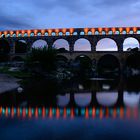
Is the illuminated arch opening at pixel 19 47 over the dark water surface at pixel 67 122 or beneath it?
over

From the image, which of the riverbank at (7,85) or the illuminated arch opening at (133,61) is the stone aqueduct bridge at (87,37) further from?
the riverbank at (7,85)

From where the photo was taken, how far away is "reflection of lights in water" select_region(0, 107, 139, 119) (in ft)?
51.6

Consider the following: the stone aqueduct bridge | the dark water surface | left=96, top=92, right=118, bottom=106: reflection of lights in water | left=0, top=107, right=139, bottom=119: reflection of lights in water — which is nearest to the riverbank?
left=96, top=92, right=118, bottom=106: reflection of lights in water

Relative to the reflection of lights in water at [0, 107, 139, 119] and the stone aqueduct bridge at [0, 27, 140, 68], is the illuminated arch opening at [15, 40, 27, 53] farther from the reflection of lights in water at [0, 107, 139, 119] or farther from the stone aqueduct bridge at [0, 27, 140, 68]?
the reflection of lights in water at [0, 107, 139, 119]

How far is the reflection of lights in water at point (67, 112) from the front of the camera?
51.6ft

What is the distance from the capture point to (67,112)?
55.9 ft

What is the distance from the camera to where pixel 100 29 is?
97688 millimetres

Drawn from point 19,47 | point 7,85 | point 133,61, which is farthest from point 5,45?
point 7,85

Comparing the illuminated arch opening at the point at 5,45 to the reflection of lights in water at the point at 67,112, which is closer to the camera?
the reflection of lights in water at the point at 67,112

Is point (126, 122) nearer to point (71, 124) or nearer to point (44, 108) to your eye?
point (71, 124)

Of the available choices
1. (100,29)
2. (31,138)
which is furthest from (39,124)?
(100,29)

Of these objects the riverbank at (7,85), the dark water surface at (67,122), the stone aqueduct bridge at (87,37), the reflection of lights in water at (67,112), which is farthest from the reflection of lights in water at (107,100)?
the stone aqueduct bridge at (87,37)

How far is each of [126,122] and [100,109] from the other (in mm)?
4330

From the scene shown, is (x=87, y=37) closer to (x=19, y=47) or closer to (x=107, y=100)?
(x=19, y=47)
